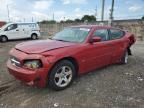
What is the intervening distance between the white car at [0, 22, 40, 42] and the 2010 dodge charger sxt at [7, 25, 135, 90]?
12.2 meters

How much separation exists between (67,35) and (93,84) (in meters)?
1.64

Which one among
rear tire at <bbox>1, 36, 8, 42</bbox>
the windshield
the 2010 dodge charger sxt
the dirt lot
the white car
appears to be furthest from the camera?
the white car

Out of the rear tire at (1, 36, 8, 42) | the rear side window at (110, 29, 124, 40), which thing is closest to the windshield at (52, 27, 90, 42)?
the rear side window at (110, 29, 124, 40)

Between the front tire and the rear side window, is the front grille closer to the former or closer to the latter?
the front tire

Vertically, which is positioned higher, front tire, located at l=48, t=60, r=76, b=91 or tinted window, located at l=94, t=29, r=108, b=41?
tinted window, located at l=94, t=29, r=108, b=41

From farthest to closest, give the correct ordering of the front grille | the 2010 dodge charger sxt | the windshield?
1. the windshield
2. the front grille
3. the 2010 dodge charger sxt

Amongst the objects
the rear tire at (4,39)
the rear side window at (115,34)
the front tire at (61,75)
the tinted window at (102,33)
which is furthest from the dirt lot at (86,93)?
the rear tire at (4,39)

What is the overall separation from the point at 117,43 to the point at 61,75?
2604mm

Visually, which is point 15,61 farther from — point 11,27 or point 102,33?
point 11,27

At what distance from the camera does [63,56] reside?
4359 millimetres

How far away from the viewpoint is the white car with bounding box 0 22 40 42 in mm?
16578

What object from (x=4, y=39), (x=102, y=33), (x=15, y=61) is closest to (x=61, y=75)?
(x=15, y=61)

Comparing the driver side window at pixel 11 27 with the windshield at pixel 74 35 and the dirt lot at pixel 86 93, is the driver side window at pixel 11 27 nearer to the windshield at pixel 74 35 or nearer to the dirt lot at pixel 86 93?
the dirt lot at pixel 86 93

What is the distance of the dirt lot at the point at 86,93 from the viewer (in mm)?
3916
